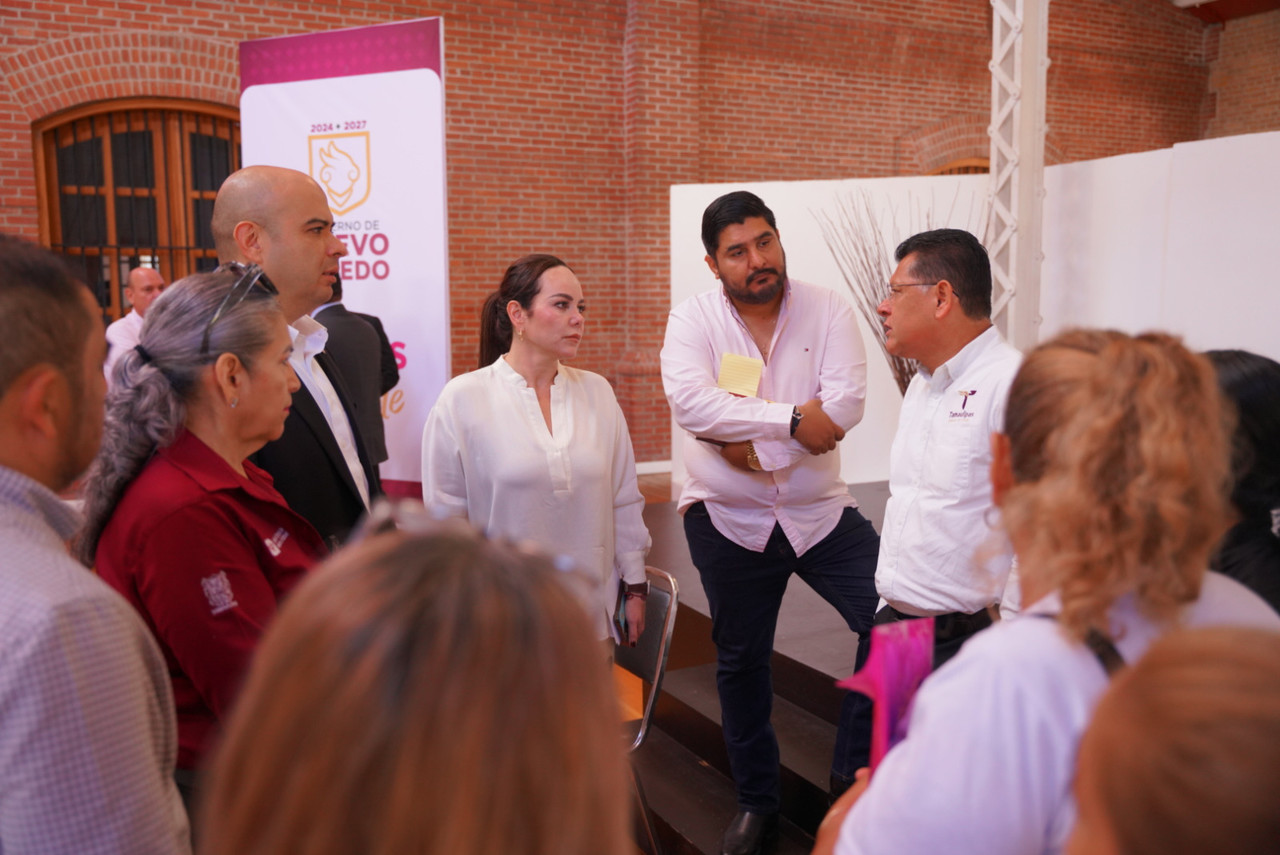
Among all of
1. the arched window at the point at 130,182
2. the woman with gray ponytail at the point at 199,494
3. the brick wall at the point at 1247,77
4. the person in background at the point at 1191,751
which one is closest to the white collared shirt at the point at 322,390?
the woman with gray ponytail at the point at 199,494

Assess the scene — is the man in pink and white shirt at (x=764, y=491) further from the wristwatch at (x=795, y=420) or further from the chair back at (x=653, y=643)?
the chair back at (x=653, y=643)

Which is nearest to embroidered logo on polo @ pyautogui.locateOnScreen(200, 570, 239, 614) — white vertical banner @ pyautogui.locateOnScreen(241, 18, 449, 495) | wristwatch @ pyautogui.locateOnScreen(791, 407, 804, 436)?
wristwatch @ pyautogui.locateOnScreen(791, 407, 804, 436)

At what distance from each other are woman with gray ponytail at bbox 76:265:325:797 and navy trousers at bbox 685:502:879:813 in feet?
3.93

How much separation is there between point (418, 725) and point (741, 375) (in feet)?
6.74

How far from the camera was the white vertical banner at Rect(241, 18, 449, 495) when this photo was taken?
365 cm

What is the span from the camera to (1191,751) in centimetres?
53

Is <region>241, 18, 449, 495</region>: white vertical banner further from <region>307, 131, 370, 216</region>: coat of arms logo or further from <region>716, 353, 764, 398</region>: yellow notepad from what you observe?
<region>716, 353, 764, 398</region>: yellow notepad

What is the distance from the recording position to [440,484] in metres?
2.32

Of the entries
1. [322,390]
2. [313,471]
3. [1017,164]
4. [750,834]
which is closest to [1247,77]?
[1017,164]

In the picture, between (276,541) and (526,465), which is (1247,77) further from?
Answer: (276,541)

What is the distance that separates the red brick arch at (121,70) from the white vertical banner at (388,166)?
10.5 feet

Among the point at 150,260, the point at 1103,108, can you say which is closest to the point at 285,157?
the point at 150,260

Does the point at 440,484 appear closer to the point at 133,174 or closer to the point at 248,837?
the point at 248,837

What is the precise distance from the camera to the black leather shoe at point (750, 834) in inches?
93.7
